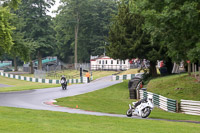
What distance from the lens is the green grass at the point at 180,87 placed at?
25831mm

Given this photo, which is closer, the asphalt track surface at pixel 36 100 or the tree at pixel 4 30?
the asphalt track surface at pixel 36 100

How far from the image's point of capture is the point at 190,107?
2127cm

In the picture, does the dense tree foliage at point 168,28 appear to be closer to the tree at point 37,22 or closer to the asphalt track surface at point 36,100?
the asphalt track surface at point 36,100

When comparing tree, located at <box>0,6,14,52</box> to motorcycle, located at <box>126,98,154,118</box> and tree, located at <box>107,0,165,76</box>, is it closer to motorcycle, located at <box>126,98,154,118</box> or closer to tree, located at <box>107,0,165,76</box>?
tree, located at <box>107,0,165,76</box>

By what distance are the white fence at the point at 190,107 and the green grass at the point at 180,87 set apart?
126 inches

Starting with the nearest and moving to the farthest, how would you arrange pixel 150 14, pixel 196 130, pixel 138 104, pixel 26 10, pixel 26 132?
1. pixel 26 132
2. pixel 196 130
3. pixel 138 104
4. pixel 150 14
5. pixel 26 10

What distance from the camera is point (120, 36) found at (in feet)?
124

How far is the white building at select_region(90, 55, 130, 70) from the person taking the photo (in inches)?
2916

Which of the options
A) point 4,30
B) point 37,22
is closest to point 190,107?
point 4,30

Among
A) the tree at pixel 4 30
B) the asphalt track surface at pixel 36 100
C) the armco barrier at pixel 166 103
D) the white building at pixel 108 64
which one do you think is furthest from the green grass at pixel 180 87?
the white building at pixel 108 64

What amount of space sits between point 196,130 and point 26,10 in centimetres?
7121

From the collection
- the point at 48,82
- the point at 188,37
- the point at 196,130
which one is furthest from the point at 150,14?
the point at 48,82

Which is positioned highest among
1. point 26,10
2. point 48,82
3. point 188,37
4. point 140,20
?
point 26,10

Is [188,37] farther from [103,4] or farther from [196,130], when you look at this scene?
[103,4]
